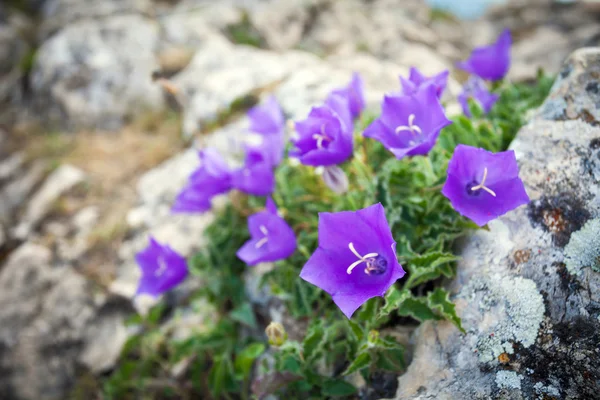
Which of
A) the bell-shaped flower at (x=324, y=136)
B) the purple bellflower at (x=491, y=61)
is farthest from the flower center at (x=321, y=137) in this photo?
the purple bellflower at (x=491, y=61)

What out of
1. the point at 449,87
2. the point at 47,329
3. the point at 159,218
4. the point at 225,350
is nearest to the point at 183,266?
the point at 225,350

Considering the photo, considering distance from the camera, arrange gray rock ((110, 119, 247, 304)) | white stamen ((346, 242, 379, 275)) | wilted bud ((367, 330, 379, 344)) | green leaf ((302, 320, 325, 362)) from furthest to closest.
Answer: gray rock ((110, 119, 247, 304)), green leaf ((302, 320, 325, 362)), wilted bud ((367, 330, 379, 344)), white stamen ((346, 242, 379, 275))

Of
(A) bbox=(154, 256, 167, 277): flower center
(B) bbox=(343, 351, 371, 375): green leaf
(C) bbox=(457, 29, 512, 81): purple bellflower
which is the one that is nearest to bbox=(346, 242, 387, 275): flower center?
(B) bbox=(343, 351, 371, 375): green leaf

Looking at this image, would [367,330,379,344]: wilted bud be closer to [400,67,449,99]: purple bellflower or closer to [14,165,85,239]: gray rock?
[400,67,449,99]: purple bellflower

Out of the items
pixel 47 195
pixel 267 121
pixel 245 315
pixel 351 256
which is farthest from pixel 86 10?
Result: pixel 351 256

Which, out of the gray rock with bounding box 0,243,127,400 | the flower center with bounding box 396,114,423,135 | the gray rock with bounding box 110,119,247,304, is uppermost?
the flower center with bounding box 396,114,423,135

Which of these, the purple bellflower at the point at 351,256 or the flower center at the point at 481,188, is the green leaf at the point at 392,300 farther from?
the flower center at the point at 481,188

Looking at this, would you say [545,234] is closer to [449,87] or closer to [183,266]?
[183,266]
